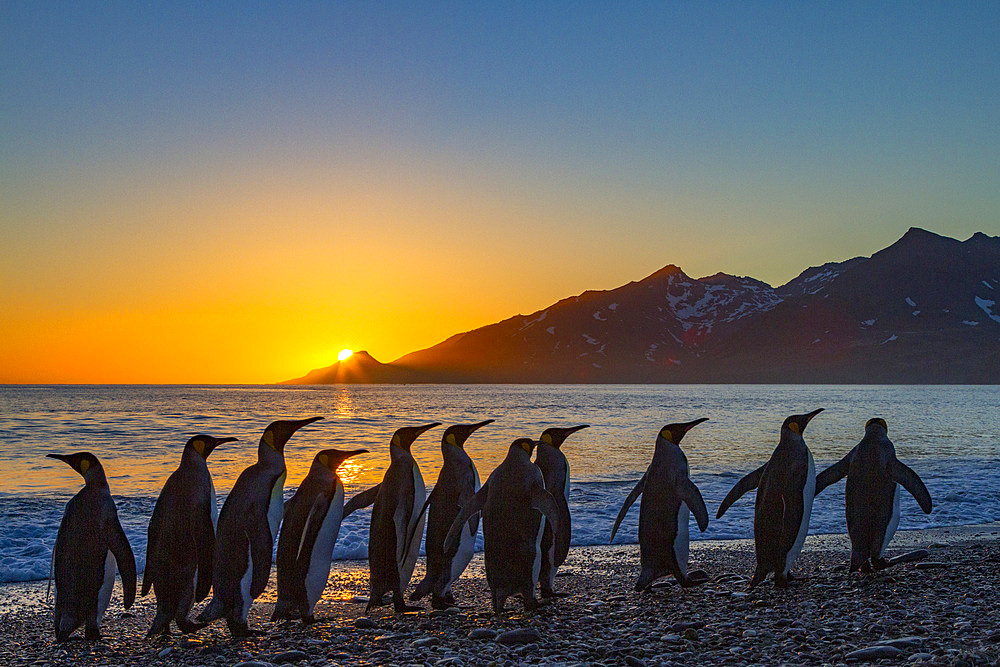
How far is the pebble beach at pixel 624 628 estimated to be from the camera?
461 centimetres

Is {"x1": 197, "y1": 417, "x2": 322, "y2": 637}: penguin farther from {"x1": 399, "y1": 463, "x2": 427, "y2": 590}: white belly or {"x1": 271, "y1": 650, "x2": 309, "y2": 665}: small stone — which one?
{"x1": 399, "y1": 463, "x2": 427, "y2": 590}: white belly

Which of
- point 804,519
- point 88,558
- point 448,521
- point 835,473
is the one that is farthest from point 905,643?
point 88,558

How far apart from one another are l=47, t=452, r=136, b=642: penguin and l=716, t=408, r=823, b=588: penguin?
5.05 metres

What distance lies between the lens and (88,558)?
5484 millimetres

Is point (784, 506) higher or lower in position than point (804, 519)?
higher

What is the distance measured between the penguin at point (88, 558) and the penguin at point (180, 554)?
0.85 feet

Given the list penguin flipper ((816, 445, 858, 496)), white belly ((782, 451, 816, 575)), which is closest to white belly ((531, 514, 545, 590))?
white belly ((782, 451, 816, 575))

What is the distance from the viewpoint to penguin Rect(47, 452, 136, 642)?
5438mm

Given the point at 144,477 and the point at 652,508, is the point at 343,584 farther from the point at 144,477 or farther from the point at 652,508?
the point at 144,477

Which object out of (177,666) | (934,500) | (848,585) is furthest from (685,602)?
(934,500)

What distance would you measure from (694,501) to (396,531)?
8.41 feet

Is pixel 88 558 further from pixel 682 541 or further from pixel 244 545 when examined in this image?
pixel 682 541

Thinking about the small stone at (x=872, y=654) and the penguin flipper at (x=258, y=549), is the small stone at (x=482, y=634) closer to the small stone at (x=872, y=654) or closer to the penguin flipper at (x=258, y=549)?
the penguin flipper at (x=258, y=549)

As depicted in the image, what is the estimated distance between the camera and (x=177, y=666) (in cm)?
483
